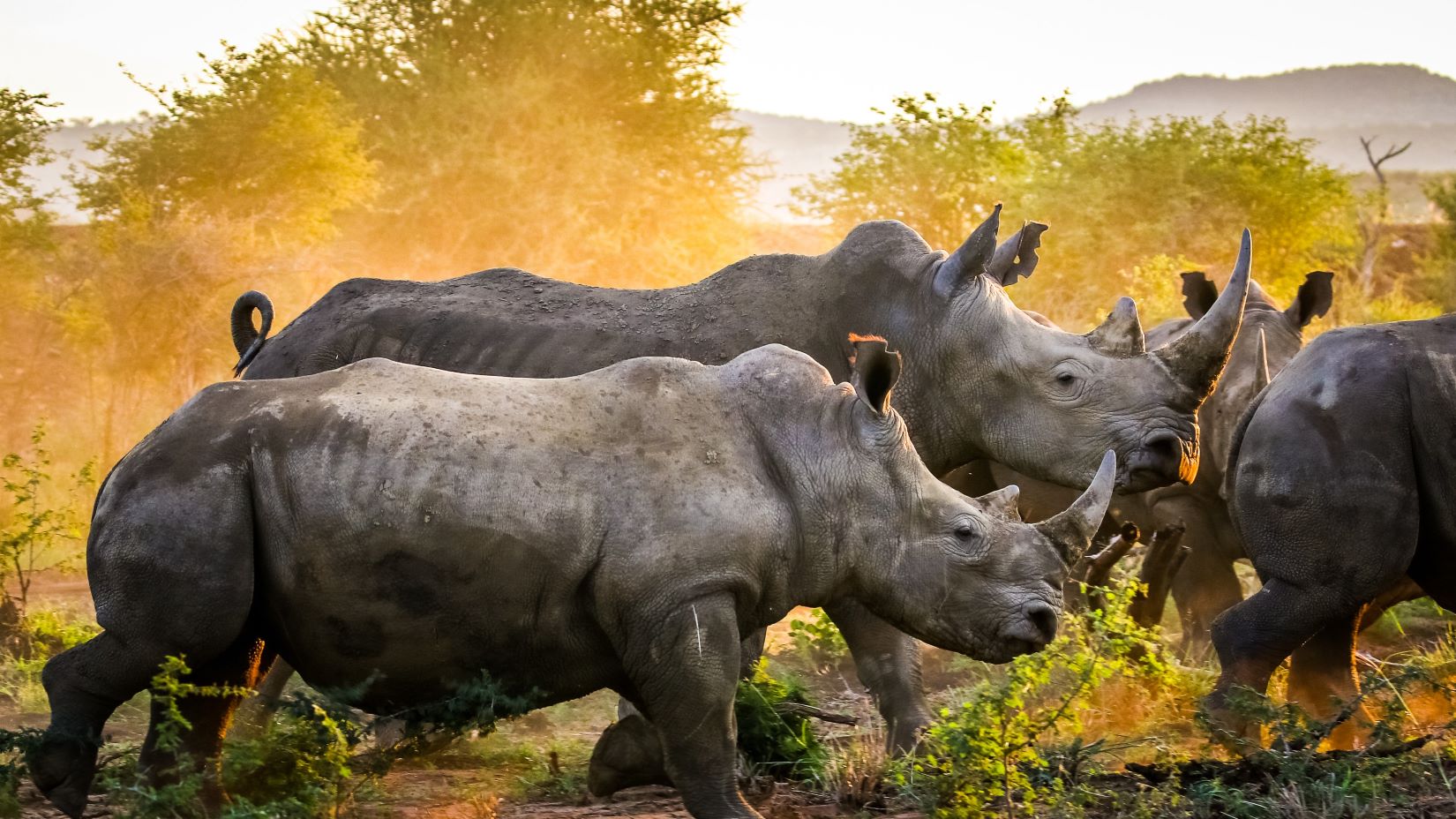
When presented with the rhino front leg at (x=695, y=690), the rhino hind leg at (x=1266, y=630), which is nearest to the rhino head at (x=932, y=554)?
the rhino front leg at (x=695, y=690)

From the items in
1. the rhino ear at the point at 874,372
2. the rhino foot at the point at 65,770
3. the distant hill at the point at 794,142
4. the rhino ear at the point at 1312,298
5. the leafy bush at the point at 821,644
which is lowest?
the distant hill at the point at 794,142

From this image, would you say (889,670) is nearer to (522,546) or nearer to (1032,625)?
(1032,625)

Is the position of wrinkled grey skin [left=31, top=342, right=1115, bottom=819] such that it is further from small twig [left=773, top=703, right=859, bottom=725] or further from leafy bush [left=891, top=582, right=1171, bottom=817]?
small twig [left=773, top=703, right=859, bottom=725]

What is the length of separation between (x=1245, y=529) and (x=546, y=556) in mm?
3320

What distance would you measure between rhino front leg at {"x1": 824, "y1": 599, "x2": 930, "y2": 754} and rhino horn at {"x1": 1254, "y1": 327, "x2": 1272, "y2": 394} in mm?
2944

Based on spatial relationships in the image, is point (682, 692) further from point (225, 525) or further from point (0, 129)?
point (0, 129)

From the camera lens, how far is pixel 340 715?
5293mm

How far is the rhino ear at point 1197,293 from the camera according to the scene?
10102 mm

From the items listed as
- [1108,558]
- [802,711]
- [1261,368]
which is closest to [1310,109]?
[1261,368]

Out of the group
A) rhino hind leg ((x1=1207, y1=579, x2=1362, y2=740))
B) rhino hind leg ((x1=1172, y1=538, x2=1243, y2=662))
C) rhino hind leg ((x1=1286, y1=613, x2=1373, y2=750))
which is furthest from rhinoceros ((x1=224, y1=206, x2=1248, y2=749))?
rhino hind leg ((x1=1172, y1=538, x2=1243, y2=662))

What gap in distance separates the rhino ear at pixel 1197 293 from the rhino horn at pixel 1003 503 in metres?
4.61

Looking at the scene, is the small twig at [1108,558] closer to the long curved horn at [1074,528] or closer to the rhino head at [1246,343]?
the rhino head at [1246,343]

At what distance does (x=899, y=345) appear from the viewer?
746cm

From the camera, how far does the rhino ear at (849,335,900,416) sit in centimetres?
555
